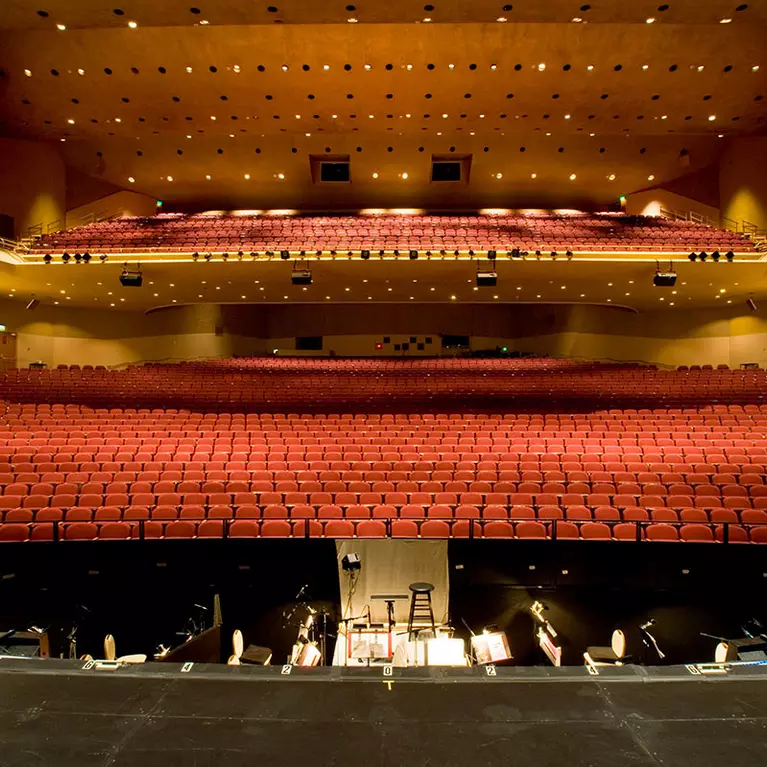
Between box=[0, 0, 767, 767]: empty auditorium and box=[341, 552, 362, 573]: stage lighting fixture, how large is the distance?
0.54 ft

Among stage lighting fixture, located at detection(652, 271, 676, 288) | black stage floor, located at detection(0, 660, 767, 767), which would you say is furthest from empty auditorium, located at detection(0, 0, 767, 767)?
stage lighting fixture, located at detection(652, 271, 676, 288)

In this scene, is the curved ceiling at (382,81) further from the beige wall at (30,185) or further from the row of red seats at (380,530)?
the row of red seats at (380,530)

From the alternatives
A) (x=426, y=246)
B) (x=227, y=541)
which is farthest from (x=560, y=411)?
(x=227, y=541)

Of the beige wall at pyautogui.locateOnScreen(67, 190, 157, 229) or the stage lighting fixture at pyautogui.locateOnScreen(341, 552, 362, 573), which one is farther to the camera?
the beige wall at pyautogui.locateOnScreen(67, 190, 157, 229)

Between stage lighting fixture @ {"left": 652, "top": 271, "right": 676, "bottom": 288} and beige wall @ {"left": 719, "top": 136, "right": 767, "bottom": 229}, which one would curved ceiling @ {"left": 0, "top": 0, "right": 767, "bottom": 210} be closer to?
beige wall @ {"left": 719, "top": 136, "right": 767, "bottom": 229}

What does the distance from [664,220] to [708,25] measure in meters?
5.36

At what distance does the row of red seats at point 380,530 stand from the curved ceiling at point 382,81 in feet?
16.1

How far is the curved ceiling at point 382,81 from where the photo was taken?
538 centimetres

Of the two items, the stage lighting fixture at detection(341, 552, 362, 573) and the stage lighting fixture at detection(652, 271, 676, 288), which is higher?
the stage lighting fixture at detection(652, 271, 676, 288)

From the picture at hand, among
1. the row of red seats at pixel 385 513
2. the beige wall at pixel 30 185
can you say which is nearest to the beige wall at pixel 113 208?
the beige wall at pixel 30 185

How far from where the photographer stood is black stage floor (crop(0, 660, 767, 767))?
3.80 ft

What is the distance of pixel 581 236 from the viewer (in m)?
10.2

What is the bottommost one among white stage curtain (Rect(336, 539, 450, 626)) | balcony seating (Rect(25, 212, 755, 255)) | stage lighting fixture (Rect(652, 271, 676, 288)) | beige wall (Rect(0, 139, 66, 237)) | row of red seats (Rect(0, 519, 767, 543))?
white stage curtain (Rect(336, 539, 450, 626))

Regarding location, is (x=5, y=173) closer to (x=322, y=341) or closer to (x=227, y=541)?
(x=322, y=341)
